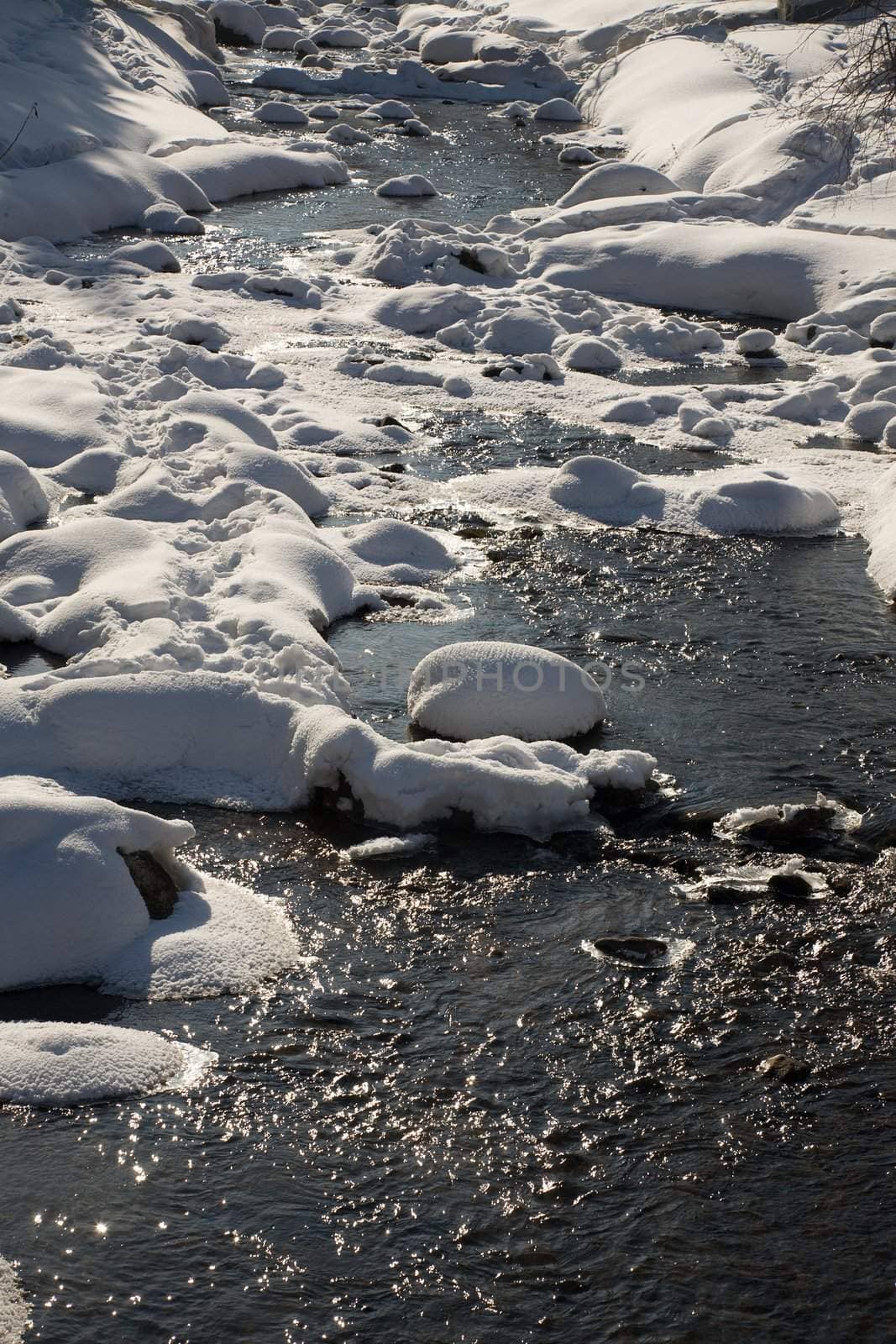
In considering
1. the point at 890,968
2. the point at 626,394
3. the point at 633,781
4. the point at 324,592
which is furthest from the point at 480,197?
the point at 890,968

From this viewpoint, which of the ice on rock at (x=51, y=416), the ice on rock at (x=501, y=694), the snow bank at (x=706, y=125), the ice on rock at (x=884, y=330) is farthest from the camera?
the snow bank at (x=706, y=125)

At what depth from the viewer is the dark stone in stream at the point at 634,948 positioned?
16.6 ft

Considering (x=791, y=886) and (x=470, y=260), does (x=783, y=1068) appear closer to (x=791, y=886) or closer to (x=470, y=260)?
(x=791, y=886)

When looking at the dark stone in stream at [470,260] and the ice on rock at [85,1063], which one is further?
the dark stone in stream at [470,260]

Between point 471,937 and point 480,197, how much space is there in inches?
563

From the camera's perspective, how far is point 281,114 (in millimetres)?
21953

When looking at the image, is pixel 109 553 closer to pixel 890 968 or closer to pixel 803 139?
pixel 890 968

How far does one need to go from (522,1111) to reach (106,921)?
5.00 ft

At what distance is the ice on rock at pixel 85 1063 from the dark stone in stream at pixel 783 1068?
5.45ft

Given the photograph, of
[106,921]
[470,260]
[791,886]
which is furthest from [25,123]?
[791,886]

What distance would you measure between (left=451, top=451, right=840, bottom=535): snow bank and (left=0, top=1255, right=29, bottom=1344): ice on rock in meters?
6.08

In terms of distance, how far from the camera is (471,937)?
5.16 meters

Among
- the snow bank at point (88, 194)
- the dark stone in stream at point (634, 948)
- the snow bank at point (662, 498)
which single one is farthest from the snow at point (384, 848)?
the snow bank at point (88, 194)

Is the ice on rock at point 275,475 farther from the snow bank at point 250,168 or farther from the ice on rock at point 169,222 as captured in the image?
the snow bank at point 250,168
